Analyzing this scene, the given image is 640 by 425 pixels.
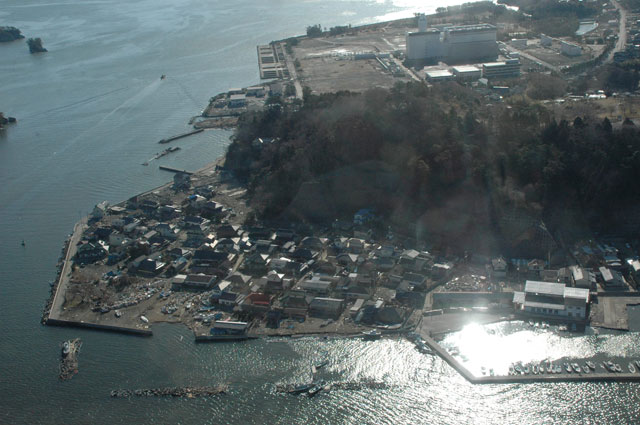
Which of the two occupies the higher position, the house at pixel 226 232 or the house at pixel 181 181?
the house at pixel 181 181

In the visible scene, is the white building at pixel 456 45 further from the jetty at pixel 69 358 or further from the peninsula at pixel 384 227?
the jetty at pixel 69 358

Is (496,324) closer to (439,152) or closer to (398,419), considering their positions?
(398,419)

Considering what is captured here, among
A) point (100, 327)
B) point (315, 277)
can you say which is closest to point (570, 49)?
point (315, 277)

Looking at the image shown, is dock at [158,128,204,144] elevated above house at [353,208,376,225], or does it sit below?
above

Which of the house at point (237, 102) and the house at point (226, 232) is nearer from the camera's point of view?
the house at point (226, 232)

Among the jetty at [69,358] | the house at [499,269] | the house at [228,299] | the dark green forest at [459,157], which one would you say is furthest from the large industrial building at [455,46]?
the jetty at [69,358]

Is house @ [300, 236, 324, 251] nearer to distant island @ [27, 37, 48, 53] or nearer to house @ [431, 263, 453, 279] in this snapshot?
house @ [431, 263, 453, 279]

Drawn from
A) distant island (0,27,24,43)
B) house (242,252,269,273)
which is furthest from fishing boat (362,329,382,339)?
distant island (0,27,24,43)
